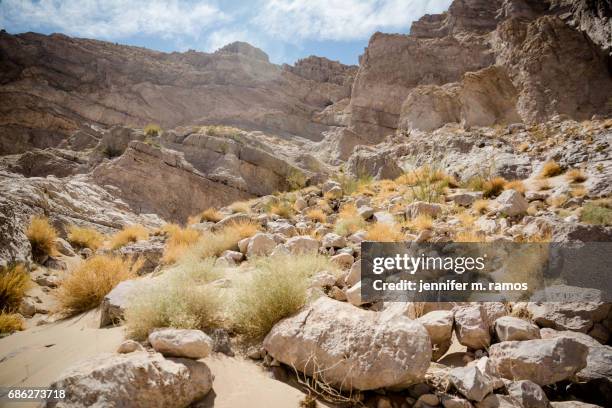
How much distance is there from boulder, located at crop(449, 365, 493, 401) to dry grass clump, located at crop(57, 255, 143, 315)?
4518 mm

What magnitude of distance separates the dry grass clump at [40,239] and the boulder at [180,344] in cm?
535

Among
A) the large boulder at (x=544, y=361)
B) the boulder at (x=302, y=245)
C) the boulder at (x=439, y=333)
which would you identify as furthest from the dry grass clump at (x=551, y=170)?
the boulder at (x=439, y=333)

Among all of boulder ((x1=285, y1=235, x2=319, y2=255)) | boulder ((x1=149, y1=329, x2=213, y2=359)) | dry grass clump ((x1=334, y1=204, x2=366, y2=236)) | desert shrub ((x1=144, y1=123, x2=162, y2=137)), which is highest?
desert shrub ((x1=144, y1=123, x2=162, y2=137))

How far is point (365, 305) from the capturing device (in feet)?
11.5

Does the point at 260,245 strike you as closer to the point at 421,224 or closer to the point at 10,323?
the point at 421,224

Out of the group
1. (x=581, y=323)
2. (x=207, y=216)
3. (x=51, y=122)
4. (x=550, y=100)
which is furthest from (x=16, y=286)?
(x=51, y=122)

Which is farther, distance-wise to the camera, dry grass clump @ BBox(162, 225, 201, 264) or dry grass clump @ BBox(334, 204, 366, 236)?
dry grass clump @ BBox(334, 204, 366, 236)

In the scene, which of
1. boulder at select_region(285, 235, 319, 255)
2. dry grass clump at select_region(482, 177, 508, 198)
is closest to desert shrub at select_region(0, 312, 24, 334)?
boulder at select_region(285, 235, 319, 255)

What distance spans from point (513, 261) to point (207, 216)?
875cm

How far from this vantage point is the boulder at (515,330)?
2574 mm

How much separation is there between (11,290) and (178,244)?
2809mm

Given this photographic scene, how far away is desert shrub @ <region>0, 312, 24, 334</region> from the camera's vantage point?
381cm

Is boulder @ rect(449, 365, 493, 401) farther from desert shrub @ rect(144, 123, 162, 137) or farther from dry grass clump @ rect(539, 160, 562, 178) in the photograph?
desert shrub @ rect(144, 123, 162, 137)

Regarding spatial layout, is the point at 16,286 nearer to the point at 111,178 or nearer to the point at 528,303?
the point at 528,303
